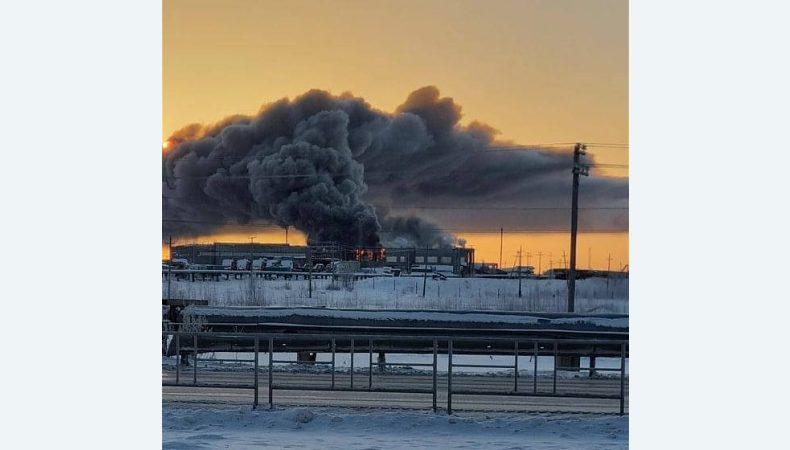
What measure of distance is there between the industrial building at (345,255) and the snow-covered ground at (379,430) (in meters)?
4.87

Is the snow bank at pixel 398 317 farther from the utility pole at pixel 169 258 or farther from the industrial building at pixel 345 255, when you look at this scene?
the industrial building at pixel 345 255

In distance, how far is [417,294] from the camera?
13281 millimetres

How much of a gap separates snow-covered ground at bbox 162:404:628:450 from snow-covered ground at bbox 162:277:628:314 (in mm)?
4452

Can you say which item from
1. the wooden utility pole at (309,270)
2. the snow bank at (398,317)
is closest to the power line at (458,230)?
the wooden utility pole at (309,270)

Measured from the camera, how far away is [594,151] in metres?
11.0

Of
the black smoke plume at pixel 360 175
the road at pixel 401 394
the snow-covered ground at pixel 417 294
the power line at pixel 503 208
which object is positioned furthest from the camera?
the snow-covered ground at pixel 417 294

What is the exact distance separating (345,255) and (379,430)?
7221mm

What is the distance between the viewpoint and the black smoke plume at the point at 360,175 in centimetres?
1179

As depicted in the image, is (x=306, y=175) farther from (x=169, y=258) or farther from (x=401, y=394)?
(x=401, y=394)

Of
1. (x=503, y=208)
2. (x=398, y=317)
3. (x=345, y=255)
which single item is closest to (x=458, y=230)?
(x=503, y=208)
